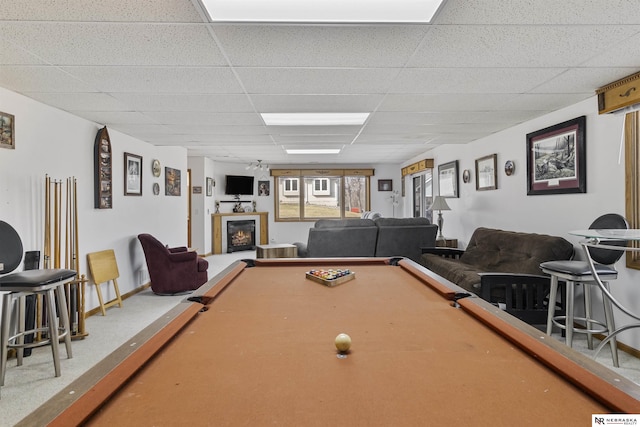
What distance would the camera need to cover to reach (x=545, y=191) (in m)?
3.70

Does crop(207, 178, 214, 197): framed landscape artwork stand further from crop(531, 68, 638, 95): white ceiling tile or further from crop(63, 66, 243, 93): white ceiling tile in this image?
crop(531, 68, 638, 95): white ceiling tile

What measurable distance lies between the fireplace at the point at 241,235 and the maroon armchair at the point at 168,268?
385 centimetres

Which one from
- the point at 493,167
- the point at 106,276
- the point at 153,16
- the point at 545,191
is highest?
the point at 153,16

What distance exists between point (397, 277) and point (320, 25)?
1.59 metres

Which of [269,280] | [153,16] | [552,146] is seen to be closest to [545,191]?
[552,146]

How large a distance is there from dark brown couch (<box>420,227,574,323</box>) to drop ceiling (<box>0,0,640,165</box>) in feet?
4.38

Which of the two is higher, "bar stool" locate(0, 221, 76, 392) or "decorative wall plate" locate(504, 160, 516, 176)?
"decorative wall plate" locate(504, 160, 516, 176)

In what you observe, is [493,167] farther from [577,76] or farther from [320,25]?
[320,25]

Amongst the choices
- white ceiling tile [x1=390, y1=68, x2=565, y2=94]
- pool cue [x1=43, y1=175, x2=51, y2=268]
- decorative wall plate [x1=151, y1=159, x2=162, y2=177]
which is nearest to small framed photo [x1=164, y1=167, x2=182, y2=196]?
decorative wall plate [x1=151, y1=159, x2=162, y2=177]

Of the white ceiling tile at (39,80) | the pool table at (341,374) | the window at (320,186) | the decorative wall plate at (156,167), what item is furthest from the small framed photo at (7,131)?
the window at (320,186)

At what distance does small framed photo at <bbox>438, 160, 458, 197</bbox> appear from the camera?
5.90m

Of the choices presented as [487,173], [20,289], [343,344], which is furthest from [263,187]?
[343,344]

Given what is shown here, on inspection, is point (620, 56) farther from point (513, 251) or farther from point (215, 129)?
point (215, 129)

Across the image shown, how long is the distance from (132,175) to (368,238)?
3.23 metres
